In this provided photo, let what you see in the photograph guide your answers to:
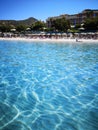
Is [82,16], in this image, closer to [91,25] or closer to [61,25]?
[91,25]

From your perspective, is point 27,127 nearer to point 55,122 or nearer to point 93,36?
point 55,122

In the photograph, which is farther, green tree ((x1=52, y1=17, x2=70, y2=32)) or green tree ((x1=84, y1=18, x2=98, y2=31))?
green tree ((x1=52, y1=17, x2=70, y2=32))

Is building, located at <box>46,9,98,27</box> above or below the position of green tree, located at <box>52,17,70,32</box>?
above

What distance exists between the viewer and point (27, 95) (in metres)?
7.54

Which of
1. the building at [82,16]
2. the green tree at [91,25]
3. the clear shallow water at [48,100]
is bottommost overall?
the clear shallow water at [48,100]

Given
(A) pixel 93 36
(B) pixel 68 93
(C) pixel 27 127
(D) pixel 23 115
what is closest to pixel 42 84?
(B) pixel 68 93

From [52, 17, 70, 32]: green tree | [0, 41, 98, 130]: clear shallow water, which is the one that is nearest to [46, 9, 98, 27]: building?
[52, 17, 70, 32]: green tree

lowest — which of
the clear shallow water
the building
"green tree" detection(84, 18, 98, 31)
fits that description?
the clear shallow water

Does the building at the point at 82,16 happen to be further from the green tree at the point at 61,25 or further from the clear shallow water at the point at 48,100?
the clear shallow water at the point at 48,100

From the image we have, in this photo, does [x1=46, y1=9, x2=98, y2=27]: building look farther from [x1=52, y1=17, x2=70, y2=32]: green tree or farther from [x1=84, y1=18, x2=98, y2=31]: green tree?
[x1=84, y1=18, x2=98, y2=31]: green tree

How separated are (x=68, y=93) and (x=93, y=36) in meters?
46.1

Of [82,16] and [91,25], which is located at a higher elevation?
[82,16]

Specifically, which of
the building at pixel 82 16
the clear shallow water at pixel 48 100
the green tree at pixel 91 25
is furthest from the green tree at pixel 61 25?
the clear shallow water at pixel 48 100

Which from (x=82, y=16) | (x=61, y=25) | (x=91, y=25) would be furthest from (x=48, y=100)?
(x=82, y=16)
